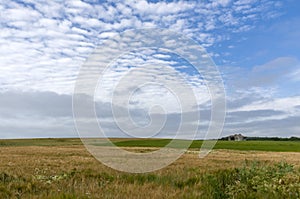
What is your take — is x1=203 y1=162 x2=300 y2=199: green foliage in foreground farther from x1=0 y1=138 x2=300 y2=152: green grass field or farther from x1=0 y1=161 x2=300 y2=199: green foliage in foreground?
x1=0 y1=138 x2=300 y2=152: green grass field

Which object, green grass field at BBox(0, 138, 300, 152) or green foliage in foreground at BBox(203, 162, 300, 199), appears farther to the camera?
green grass field at BBox(0, 138, 300, 152)

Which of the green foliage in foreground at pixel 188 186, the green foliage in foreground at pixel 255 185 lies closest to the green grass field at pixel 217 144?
the green foliage in foreground at pixel 188 186

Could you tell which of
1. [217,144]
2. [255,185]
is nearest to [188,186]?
[255,185]

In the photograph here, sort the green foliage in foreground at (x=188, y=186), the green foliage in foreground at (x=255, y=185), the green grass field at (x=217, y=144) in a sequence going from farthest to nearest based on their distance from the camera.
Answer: the green grass field at (x=217, y=144)
the green foliage in foreground at (x=255, y=185)
the green foliage in foreground at (x=188, y=186)

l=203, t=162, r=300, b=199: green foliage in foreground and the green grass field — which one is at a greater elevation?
the green grass field

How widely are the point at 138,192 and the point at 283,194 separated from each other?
3395 millimetres

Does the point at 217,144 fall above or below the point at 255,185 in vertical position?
above

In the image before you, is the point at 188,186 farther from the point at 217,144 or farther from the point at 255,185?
the point at 217,144

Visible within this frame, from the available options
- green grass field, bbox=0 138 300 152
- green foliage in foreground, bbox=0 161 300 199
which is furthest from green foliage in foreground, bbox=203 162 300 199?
green grass field, bbox=0 138 300 152

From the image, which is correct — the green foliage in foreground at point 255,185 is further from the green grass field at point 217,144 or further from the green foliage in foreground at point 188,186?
the green grass field at point 217,144

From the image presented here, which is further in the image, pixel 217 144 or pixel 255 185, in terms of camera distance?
pixel 217 144

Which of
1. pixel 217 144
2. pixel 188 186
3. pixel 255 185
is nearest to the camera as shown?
pixel 255 185

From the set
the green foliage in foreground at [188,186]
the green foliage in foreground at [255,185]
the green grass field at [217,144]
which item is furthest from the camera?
the green grass field at [217,144]

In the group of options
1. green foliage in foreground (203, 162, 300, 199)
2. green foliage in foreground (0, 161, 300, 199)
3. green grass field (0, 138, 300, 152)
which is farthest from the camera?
green grass field (0, 138, 300, 152)
